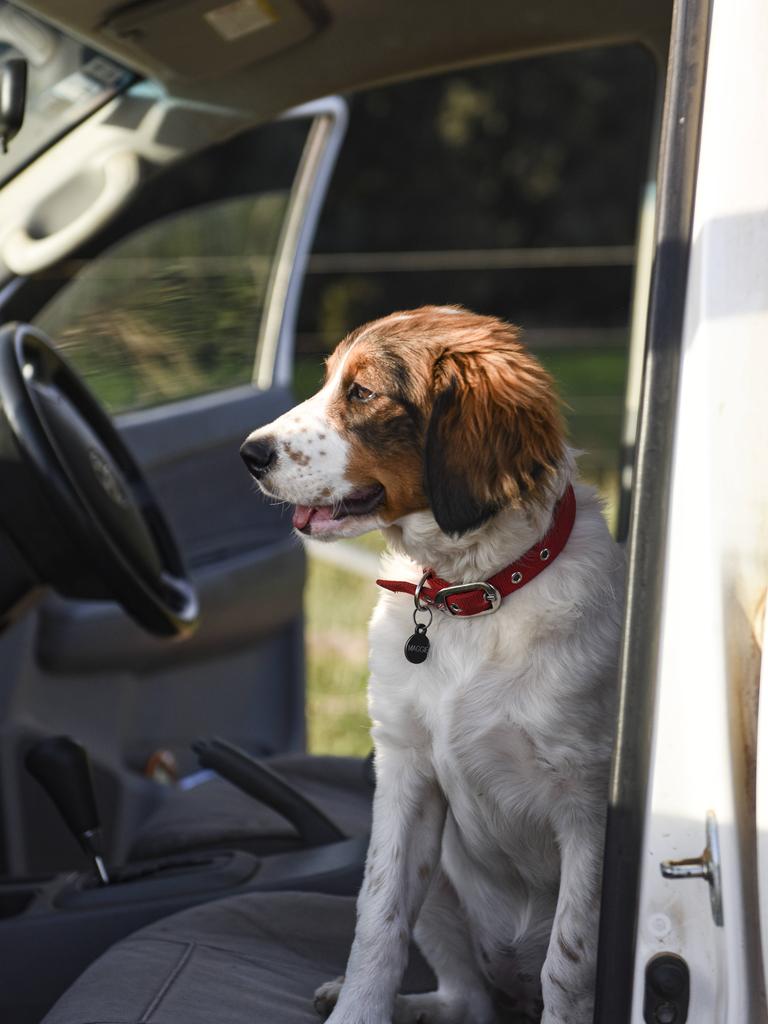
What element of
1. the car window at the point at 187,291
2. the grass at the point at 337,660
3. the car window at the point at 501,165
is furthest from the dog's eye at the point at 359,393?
the car window at the point at 501,165

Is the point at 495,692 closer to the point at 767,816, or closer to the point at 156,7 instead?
the point at 767,816

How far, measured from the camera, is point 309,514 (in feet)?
6.24

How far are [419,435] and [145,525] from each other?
34.5 inches

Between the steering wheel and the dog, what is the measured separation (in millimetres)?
502

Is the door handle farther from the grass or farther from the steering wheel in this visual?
the grass

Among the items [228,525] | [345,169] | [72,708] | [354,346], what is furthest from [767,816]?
[345,169]

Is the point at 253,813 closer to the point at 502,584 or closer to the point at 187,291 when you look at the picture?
the point at 502,584

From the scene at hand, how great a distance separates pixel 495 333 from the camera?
1.93 m

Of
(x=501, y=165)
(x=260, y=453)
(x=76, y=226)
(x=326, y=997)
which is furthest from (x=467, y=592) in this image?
(x=501, y=165)

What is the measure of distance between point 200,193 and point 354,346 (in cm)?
156

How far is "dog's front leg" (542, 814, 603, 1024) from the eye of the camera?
162cm

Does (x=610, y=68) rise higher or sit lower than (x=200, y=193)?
higher

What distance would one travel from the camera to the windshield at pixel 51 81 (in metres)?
2.08

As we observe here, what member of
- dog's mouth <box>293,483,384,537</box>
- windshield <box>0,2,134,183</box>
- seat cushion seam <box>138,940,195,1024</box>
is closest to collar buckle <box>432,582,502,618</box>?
dog's mouth <box>293,483,384,537</box>
